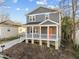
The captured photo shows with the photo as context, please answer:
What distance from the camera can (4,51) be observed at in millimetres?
21406

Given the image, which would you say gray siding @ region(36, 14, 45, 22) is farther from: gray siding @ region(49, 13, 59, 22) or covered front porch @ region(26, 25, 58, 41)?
covered front porch @ region(26, 25, 58, 41)

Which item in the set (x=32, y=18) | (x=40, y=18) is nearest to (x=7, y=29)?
(x=32, y=18)

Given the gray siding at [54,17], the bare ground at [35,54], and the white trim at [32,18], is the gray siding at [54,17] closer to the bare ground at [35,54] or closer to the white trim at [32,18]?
the white trim at [32,18]

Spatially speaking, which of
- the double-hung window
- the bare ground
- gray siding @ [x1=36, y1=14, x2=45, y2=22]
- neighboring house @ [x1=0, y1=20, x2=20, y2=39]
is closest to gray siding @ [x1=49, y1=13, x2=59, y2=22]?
gray siding @ [x1=36, y1=14, x2=45, y2=22]

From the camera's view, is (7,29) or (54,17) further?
(7,29)

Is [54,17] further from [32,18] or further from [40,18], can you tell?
[32,18]

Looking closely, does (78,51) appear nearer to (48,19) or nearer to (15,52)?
(48,19)

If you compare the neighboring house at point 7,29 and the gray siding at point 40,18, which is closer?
the gray siding at point 40,18

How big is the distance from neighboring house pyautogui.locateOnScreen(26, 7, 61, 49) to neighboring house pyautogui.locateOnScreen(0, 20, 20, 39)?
18.8 feet

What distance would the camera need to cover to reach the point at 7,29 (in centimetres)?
3250

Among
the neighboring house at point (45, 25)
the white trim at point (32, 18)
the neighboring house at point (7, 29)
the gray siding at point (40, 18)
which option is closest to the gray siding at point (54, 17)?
the neighboring house at point (45, 25)

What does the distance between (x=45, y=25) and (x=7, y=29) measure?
1097cm

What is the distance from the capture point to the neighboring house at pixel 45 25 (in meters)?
24.2

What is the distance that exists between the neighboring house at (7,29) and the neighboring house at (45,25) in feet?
18.8
